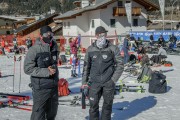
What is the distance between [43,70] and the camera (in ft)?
16.6

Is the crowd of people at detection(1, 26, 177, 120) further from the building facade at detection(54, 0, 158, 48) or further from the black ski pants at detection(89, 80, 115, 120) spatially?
the building facade at detection(54, 0, 158, 48)

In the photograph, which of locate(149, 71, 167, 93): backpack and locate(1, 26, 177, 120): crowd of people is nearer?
locate(1, 26, 177, 120): crowd of people

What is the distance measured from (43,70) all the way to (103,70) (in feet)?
3.74

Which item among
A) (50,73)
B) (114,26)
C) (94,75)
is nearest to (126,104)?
(94,75)

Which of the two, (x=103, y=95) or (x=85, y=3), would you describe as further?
(x=85, y=3)

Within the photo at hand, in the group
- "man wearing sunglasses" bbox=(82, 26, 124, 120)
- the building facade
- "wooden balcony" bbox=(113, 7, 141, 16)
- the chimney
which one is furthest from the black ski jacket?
the chimney

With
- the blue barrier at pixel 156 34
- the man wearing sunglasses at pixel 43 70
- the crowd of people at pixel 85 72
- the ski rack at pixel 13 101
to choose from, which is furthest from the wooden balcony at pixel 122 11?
the man wearing sunglasses at pixel 43 70

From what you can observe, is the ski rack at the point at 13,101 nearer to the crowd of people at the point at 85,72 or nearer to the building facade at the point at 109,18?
the crowd of people at the point at 85,72

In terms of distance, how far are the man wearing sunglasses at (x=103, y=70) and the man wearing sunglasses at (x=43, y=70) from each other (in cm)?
77

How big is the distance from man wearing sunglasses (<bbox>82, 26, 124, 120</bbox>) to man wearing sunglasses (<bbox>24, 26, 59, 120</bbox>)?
0.77 metres

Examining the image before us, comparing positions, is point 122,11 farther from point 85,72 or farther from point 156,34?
point 85,72

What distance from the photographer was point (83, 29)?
41.7 meters

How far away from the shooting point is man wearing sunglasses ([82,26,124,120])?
564 centimetres

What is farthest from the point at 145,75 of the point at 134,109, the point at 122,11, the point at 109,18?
the point at 109,18
